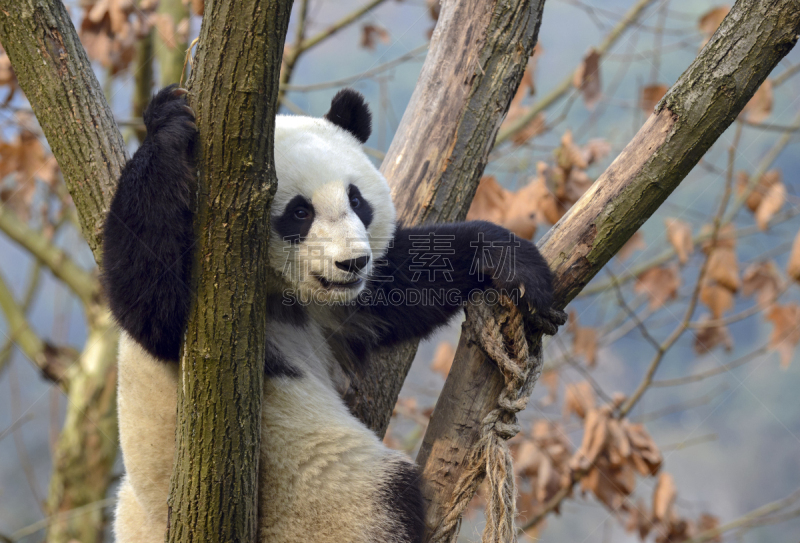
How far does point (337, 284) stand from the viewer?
187cm

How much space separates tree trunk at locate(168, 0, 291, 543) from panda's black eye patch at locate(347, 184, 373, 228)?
728mm

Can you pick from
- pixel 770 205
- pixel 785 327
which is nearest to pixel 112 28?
pixel 770 205

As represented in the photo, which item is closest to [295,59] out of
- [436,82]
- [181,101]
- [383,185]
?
[436,82]

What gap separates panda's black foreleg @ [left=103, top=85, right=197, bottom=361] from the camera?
54.1 inches

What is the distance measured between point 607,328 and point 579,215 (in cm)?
329

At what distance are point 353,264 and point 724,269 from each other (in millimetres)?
2607

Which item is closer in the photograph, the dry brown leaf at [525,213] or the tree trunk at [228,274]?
the tree trunk at [228,274]

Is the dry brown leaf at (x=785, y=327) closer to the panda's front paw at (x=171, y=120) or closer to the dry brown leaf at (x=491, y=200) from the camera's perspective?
the dry brown leaf at (x=491, y=200)

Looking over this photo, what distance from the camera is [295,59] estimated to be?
394 centimetres

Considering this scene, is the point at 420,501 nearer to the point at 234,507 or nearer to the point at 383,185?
the point at 234,507

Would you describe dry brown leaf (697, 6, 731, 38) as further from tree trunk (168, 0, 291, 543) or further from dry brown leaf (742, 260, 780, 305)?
tree trunk (168, 0, 291, 543)

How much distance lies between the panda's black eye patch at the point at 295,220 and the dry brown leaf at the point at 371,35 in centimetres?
294

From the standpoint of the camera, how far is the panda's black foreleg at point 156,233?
54.1 inches

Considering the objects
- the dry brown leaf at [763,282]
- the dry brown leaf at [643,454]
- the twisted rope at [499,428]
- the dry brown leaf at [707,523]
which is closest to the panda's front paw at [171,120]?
the twisted rope at [499,428]
